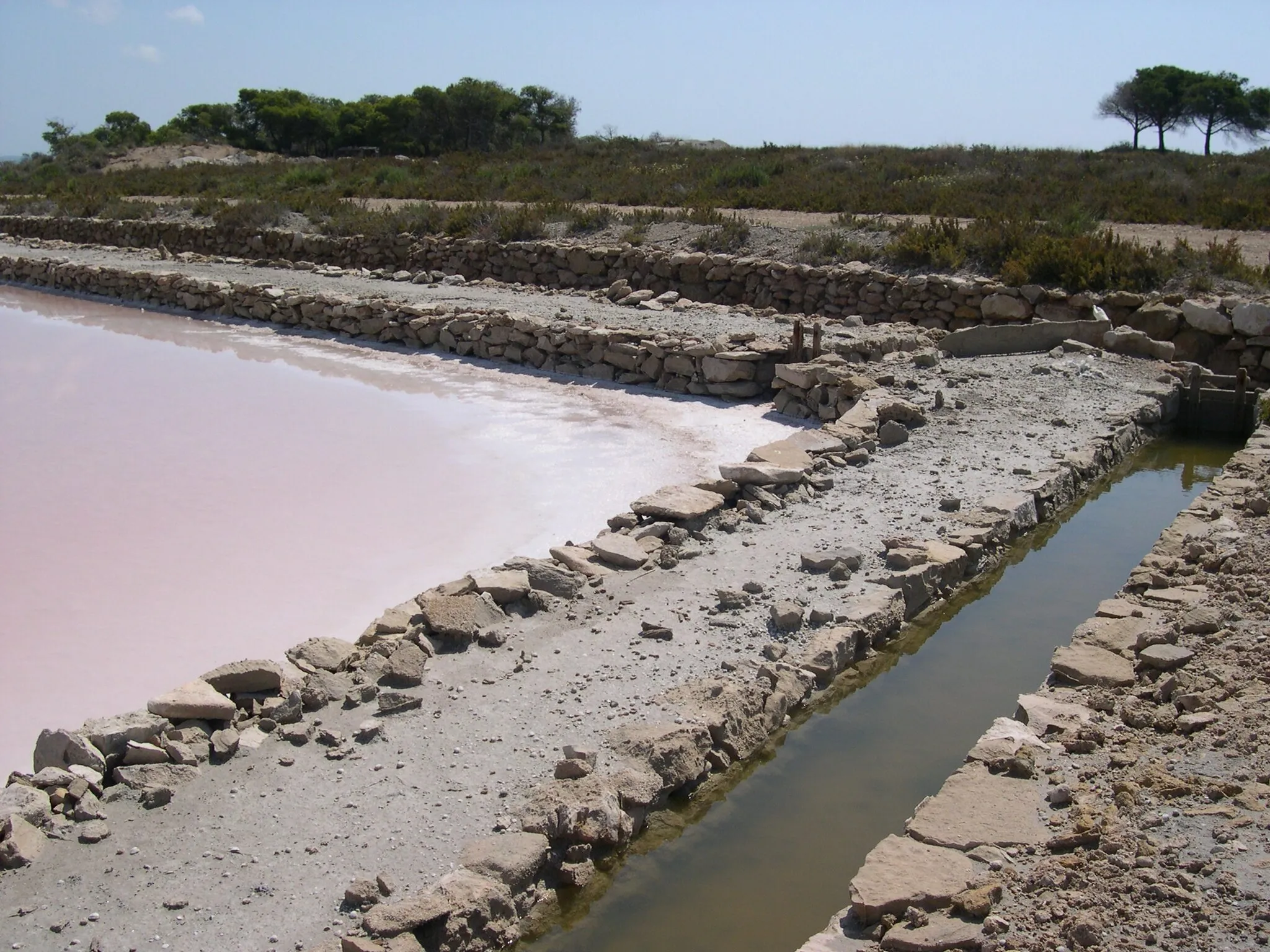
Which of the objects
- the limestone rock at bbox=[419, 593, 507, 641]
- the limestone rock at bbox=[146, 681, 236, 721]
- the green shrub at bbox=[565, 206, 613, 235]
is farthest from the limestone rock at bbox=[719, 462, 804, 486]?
the green shrub at bbox=[565, 206, 613, 235]

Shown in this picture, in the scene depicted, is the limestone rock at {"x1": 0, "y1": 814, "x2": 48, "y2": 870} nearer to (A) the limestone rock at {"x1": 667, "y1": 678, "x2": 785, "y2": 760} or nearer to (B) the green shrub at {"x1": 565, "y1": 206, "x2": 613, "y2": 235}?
(A) the limestone rock at {"x1": 667, "y1": 678, "x2": 785, "y2": 760}

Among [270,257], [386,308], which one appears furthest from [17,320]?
[386,308]

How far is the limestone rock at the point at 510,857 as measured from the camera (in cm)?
406

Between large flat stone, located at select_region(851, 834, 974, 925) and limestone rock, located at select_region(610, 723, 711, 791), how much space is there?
1.04m

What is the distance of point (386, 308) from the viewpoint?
1608 cm

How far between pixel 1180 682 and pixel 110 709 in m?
5.25

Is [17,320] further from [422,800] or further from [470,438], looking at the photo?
[422,800]

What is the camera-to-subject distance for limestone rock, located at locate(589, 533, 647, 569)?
6.86 meters

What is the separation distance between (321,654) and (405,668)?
54 centimetres

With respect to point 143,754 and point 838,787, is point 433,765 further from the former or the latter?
point 838,787

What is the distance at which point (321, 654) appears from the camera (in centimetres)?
560

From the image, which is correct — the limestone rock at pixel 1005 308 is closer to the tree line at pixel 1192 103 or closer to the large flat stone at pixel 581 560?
the large flat stone at pixel 581 560

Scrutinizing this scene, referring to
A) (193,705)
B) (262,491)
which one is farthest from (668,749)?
(262,491)

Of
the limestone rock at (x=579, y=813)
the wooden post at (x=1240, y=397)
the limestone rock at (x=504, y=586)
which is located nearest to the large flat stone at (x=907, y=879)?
the limestone rock at (x=579, y=813)
